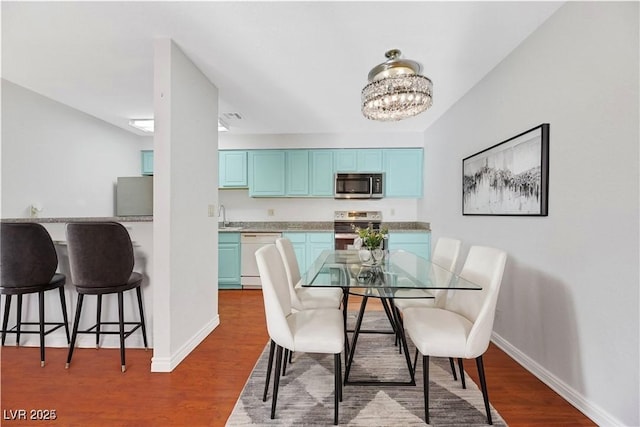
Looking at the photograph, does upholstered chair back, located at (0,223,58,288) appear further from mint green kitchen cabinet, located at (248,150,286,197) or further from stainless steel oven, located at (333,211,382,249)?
stainless steel oven, located at (333,211,382,249)

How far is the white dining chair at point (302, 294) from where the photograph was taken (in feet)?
6.67

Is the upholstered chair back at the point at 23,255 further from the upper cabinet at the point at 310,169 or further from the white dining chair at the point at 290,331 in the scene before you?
the upper cabinet at the point at 310,169

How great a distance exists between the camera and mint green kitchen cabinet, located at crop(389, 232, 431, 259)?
4.07 metres

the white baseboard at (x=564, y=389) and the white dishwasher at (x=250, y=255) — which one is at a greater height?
the white dishwasher at (x=250, y=255)

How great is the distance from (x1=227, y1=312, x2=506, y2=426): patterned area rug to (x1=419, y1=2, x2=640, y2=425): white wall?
0.53 meters

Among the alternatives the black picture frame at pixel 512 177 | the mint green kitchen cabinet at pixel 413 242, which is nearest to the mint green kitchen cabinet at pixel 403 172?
the mint green kitchen cabinet at pixel 413 242

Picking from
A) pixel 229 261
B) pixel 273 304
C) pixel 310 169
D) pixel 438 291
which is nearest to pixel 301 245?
pixel 229 261

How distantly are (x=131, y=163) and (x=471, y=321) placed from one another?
16.2 ft

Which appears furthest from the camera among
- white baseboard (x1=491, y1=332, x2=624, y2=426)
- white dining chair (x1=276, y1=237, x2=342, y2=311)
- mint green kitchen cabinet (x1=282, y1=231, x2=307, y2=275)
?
mint green kitchen cabinet (x1=282, y1=231, x2=307, y2=275)

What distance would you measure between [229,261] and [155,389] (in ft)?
7.69

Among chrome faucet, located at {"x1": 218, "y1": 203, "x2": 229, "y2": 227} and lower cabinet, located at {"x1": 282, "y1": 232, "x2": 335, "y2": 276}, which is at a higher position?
chrome faucet, located at {"x1": 218, "y1": 203, "x2": 229, "y2": 227}

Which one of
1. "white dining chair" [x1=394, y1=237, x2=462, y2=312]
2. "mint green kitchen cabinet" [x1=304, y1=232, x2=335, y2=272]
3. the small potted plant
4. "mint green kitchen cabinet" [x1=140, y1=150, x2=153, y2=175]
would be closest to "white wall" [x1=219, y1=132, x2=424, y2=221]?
"mint green kitchen cabinet" [x1=304, y1=232, x2=335, y2=272]

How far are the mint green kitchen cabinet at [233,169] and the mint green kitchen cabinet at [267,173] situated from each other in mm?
116

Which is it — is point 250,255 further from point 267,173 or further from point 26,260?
point 26,260
